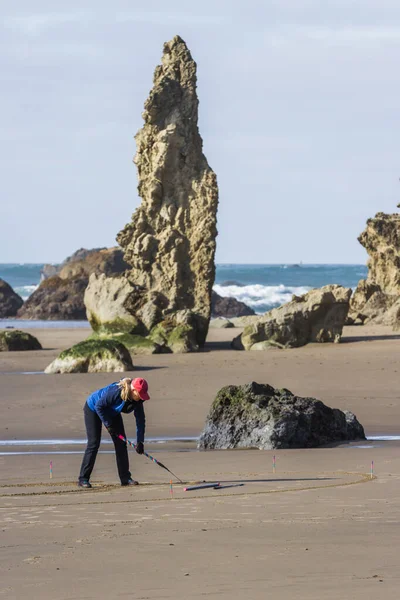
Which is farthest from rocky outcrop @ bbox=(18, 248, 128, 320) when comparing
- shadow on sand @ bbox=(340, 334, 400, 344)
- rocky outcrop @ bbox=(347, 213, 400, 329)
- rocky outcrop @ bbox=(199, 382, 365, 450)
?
rocky outcrop @ bbox=(199, 382, 365, 450)

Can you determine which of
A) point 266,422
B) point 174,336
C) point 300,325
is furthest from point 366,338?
point 266,422

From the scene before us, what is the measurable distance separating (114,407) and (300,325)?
17.6m

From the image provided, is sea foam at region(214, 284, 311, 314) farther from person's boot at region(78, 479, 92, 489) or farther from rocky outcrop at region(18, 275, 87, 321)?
person's boot at region(78, 479, 92, 489)

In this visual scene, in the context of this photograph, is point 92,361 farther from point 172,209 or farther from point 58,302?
point 58,302

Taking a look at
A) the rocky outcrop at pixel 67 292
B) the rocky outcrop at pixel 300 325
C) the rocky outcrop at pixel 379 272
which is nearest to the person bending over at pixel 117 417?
the rocky outcrop at pixel 300 325

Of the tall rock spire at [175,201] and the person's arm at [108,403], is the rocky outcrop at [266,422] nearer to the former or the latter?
the person's arm at [108,403]

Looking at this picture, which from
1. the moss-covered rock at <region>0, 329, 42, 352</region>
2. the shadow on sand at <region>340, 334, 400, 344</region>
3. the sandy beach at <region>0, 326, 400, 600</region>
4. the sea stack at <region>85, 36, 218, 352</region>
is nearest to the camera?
the sandy beach at <region>0, 326, 400, 600</region>

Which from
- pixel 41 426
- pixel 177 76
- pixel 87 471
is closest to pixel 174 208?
pixel 177 76

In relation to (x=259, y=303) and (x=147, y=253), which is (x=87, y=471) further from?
(x=259, y=303)

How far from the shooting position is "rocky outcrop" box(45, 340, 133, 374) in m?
21.2

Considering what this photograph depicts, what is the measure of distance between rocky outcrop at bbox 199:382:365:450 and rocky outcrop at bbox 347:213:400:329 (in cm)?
2373

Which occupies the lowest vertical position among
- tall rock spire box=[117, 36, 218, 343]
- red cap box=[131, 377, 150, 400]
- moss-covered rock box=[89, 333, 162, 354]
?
moss-covered rock box=[89, 333, 162, 354]

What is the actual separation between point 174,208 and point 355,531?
22.3 m

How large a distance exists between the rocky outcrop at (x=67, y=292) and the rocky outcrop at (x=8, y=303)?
1.03m
